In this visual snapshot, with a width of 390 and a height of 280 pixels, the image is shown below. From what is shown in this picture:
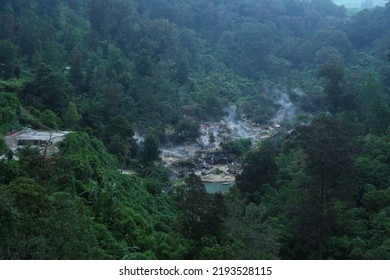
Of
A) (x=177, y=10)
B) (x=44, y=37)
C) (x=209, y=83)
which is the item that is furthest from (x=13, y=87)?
(x=177, y=10)

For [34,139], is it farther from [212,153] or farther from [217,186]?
[212,153]

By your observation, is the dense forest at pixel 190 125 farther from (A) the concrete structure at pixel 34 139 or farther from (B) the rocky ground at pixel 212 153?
(B) the rocky ground at pixel 212 153

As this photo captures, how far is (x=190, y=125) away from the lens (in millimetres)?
46406

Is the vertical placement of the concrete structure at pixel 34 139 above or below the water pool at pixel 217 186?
above

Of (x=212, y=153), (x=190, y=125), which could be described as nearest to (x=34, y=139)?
(x=212, y=153)

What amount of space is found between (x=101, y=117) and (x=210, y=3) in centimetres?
4156

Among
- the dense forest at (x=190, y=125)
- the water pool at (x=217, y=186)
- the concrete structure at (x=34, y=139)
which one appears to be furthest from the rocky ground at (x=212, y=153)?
the concrete structure at (x=34, y=139)

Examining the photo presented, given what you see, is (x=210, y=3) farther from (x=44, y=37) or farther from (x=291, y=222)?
(x=291, y=222)

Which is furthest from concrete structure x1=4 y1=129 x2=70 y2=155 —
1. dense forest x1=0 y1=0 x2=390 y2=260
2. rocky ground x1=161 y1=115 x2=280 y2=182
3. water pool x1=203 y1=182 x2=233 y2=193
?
rocky ground x1=161 y1=115 x2=280 y2=182

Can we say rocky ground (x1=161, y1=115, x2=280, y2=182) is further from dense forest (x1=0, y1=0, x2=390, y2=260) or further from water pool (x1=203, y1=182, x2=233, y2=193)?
dense forest (x1=0, y1=0, x2=390, y2=260)

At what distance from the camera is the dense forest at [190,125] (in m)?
17.7

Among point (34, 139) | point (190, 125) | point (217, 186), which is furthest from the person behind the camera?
point (190, 125)

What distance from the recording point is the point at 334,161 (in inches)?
786

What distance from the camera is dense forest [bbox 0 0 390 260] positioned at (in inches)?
696
